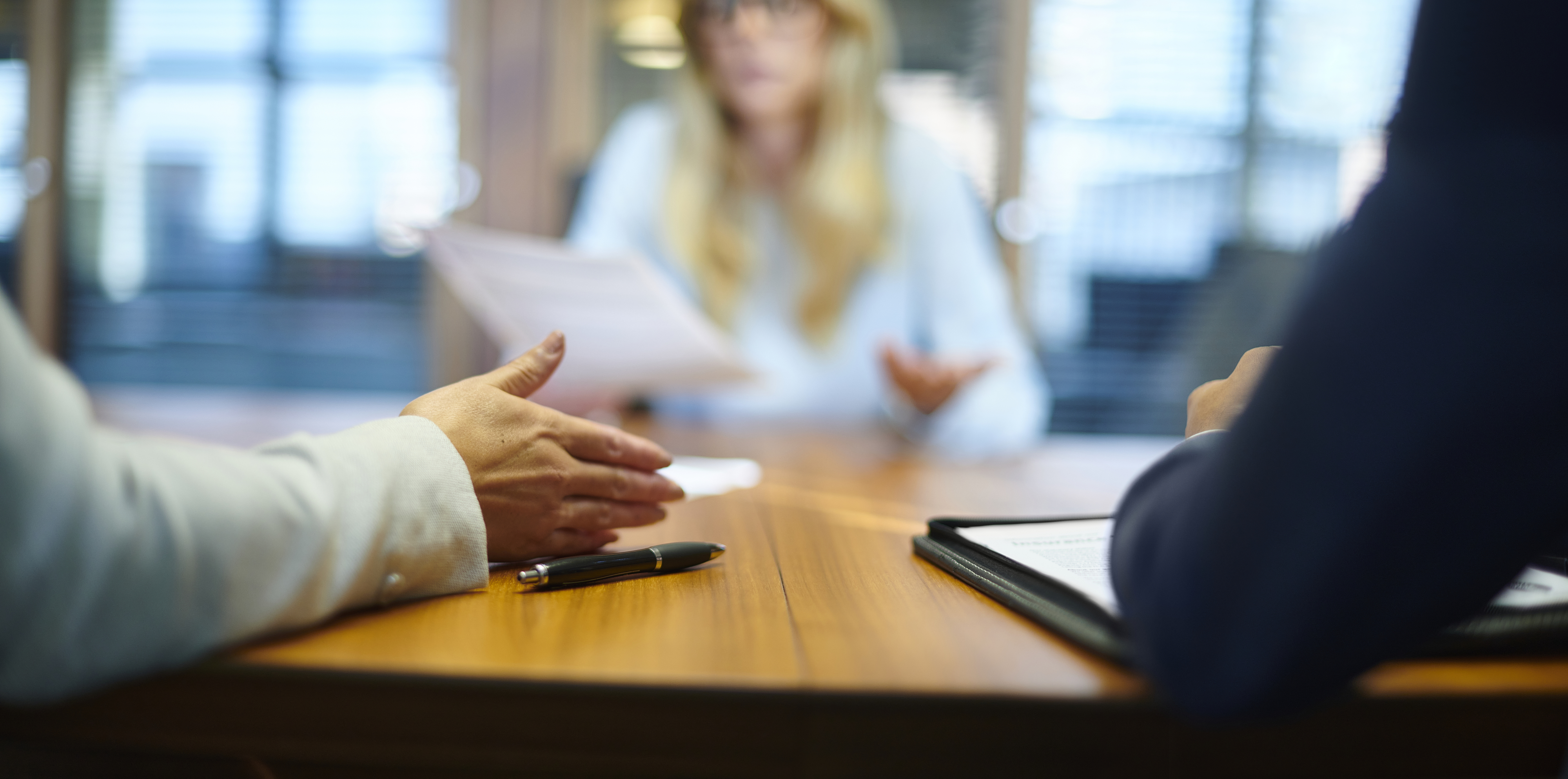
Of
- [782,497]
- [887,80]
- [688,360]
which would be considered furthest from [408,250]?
[782,497]

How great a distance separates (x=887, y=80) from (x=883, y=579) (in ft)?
8.22

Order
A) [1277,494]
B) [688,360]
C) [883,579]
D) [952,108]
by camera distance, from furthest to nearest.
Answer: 1. [952,108]
2. [688,360]
3. [883,579]
4. [1277,494]

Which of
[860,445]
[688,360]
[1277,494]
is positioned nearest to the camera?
[1277,494]

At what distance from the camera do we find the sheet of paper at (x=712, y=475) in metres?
0.83

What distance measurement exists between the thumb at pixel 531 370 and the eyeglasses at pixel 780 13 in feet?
3.44

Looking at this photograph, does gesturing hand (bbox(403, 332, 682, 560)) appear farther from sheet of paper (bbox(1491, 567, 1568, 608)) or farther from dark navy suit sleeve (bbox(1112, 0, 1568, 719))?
sheet of paper (bbox(1491, 567, 1568, 608))

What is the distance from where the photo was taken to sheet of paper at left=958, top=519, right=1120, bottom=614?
16.2 inches

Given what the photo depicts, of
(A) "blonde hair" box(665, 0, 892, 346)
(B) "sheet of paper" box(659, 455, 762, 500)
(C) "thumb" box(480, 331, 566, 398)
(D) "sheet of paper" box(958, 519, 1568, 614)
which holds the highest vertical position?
(A) "blonde hair" box(665, 0, 892, 346)

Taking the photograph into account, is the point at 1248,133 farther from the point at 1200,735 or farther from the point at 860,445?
the point at 1200,735

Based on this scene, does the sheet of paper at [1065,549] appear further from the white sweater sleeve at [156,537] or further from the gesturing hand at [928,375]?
the gesturing hand at [928,375]

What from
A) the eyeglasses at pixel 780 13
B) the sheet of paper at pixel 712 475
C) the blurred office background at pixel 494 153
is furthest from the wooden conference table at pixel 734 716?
the blurred office background at pixel 494 153

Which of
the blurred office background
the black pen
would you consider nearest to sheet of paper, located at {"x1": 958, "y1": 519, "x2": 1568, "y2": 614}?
the black pen

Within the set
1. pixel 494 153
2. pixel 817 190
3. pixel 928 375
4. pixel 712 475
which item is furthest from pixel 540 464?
pixel 494 153

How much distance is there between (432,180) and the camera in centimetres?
281
